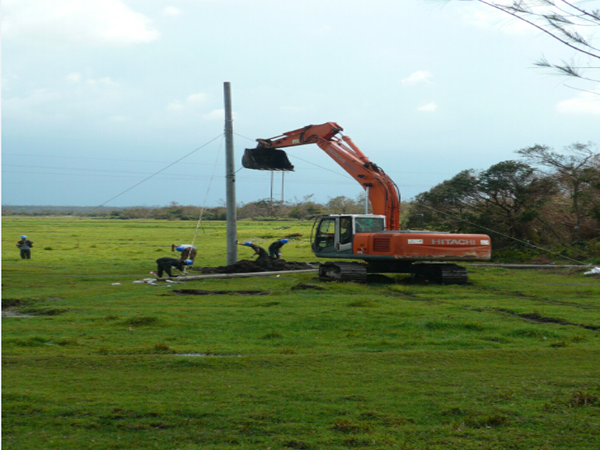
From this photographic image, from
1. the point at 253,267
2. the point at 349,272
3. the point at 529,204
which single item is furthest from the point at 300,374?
the point at 529,204

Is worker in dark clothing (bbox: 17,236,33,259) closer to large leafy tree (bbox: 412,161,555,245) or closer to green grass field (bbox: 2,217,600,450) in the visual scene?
green grass field (bbox: 2,217,600,450)

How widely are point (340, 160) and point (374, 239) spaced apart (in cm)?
498

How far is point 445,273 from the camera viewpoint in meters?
17.9

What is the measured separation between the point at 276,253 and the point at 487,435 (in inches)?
721

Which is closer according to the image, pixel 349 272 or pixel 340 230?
pixel 349 272

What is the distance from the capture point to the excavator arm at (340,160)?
1997 centimetres

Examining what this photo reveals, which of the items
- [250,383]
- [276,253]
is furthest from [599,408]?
[276,253]

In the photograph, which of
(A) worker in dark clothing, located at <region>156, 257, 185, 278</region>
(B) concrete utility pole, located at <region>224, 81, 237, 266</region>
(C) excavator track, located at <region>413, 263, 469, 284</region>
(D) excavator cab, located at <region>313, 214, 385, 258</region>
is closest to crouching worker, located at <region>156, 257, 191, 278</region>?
(A) worker in dark clothing, located at <region>156, 257, 185, 278</region>

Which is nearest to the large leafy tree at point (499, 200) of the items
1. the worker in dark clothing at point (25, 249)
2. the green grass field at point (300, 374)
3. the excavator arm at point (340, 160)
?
the excavator arm at point (340, 160)

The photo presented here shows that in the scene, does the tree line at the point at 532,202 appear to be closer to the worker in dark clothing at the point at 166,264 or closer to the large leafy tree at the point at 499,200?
the large leafy tree at the point at 499,200

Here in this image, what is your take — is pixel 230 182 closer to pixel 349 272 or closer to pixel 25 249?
pixel 349 272

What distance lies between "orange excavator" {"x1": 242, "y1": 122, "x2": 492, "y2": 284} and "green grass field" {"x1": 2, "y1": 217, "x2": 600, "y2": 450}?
324 centimetres

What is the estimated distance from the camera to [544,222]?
26.9m

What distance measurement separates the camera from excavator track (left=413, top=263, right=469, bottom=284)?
17906mm
